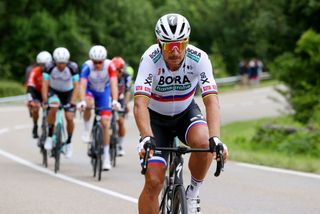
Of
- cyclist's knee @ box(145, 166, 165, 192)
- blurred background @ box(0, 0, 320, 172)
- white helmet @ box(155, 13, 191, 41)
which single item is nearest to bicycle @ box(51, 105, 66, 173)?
blurred background @ box(0, 0, 320, 172)

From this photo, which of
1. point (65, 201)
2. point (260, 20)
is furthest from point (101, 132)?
→ point (260, 20)

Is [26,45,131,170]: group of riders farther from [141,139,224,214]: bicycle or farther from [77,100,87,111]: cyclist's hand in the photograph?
[141,139,224,214]: bicycle

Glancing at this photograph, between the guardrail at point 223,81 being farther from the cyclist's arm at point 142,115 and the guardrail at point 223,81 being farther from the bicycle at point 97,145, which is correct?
the cyclist's arm at point 142,115

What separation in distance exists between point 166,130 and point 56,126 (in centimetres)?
756

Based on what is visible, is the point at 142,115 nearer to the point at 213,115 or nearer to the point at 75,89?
the point at 213,115

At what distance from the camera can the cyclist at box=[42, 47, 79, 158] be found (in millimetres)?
15406

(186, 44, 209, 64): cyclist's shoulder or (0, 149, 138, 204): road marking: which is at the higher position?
(186, 44, 209, 64): cyclist's shoulder

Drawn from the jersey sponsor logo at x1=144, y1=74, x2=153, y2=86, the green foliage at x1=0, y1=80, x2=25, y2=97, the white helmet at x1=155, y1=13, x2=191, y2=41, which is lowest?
the jersey sponsor logo at x1=144, y1=74, x2=153, y2=86

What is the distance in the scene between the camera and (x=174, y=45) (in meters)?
7.57

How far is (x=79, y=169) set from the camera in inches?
611

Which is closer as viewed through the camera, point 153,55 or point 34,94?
point 153,55

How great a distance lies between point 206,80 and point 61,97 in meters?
8.39

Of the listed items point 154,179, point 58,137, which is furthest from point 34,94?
point 154,179

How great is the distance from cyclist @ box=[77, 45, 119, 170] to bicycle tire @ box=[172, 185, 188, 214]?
6.42m
